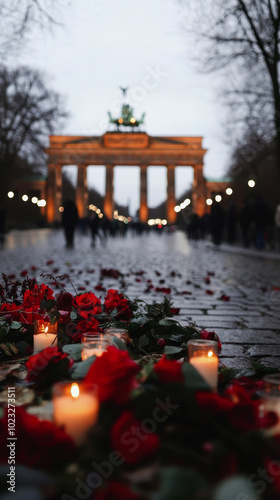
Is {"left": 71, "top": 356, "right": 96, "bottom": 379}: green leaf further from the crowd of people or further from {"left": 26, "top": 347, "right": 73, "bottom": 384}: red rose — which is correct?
the crowd of people

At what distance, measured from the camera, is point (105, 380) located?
169 cm

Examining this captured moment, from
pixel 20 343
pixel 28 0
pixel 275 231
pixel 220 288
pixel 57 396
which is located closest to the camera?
pixel 57 396

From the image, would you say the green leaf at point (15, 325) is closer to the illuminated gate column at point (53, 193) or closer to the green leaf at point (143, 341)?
the green leaf at point (143, 341)

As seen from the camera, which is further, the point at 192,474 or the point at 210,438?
the point at 210,438

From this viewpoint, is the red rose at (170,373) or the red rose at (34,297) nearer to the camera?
the red rose at (170,373)

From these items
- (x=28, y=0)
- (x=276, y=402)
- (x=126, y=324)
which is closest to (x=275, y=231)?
(x=28, y=0)

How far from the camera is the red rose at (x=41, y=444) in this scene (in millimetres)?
1467

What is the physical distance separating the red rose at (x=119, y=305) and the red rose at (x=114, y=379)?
1776 mm

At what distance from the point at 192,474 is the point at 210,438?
0.34m

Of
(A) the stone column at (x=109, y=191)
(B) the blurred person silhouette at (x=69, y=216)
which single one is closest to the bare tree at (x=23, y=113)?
(B) the blurred person silhouette at (x=69, y=216)

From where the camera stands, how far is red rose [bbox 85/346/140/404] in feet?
5.46

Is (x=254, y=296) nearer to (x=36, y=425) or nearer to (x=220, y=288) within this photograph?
(x=220, y=288)

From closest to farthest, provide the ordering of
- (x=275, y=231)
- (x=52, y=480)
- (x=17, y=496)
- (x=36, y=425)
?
(x=17, y=496) < (x=52, y=480) < (x=36, y=425) < (x=275, y=231)

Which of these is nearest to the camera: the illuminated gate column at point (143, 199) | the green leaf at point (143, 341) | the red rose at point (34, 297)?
the green leaf at point (143, 341)
